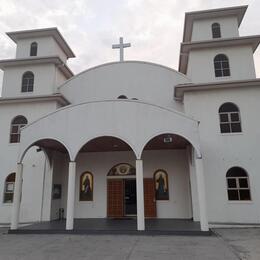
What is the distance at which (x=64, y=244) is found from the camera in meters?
8.95

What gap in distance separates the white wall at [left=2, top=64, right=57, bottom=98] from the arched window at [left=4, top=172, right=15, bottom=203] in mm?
5005

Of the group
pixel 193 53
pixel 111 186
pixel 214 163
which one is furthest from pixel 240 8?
pixel 111 186

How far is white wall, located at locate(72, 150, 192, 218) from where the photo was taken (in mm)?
A: 14062

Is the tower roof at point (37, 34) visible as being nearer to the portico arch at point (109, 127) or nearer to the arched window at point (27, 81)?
the arched window at point (27, 81)

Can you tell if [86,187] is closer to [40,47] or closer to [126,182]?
[126,182]

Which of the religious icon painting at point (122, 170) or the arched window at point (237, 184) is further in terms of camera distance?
the religious icon painting at point (122, 170)

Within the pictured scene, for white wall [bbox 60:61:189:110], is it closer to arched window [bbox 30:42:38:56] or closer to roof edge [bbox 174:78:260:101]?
roof edge [bbox 174:78:260:101]

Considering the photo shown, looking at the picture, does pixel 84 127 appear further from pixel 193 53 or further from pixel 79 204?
pixel 193 53

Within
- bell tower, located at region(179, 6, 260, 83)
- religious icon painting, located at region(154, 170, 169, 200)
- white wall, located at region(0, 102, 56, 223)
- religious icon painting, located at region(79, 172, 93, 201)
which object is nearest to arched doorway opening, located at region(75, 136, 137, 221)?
religious icon painting, located at region(79, 172, 93, 201)

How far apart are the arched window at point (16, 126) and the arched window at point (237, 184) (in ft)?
38.4

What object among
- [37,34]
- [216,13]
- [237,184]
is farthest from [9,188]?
[216,13]

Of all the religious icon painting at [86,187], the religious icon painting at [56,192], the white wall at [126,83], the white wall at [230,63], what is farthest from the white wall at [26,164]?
the white wall at [230,63]

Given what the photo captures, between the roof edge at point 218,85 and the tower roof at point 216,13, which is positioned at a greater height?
the tower roof at point 216,13

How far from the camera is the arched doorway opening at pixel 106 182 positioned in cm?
1458
